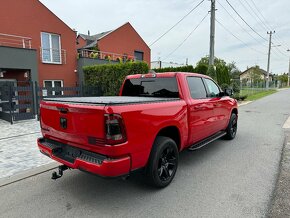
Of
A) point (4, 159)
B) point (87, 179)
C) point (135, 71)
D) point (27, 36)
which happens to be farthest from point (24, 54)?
point (87, 179)

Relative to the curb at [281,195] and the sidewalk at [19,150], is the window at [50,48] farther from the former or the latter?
the curb at [281,195]

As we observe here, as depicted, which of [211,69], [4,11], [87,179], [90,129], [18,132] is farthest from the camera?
[211,69]

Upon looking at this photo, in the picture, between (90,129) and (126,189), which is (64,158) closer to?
(90,129)

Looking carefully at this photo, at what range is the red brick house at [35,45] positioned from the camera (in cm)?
1200

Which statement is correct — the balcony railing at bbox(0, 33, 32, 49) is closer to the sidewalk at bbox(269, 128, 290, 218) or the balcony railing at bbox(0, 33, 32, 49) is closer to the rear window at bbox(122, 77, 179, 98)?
the rear window at bbox(122, 77, 179, 98)

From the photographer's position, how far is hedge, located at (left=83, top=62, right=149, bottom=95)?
12.1 metres

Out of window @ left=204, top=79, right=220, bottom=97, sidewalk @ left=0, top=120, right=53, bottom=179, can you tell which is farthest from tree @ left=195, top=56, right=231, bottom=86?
sidewalk @ left=0, top=120, right=53, bottom=179

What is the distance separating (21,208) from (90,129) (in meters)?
1.55

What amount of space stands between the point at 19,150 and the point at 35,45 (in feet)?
33.6

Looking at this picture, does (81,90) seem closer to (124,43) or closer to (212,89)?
(212,89)

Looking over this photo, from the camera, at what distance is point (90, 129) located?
2.96 m

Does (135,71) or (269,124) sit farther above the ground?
(135,71)

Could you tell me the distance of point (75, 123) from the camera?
3.14m

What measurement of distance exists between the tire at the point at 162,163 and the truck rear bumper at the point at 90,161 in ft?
1.83
